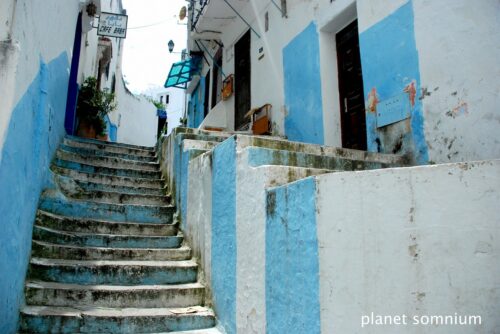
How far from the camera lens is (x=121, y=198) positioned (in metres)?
5.13

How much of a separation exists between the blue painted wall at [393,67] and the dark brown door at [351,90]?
1.59 feet

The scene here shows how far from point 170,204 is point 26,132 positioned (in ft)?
8.60

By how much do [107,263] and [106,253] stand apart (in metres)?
0.27

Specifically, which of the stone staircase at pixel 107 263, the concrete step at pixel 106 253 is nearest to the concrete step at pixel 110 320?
the stone staircase at pixel 107 263

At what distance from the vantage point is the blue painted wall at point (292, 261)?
2.21 m

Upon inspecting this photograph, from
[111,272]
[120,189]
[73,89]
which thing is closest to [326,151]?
[111,272]

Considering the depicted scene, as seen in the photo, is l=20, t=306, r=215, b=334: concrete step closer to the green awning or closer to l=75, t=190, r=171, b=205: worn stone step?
l=75, t=190, r=171, b=205: worn stone step

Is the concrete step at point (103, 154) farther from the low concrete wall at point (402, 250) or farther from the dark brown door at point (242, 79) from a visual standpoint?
the low concrete wall at point (402, 250)

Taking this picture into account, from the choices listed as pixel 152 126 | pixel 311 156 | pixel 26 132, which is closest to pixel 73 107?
pixel 26 132

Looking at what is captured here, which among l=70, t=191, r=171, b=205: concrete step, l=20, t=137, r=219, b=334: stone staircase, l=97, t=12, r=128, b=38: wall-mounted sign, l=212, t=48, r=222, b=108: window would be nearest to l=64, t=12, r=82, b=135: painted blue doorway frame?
l=97, t=12, r=128, b=38: wall-mounted sign

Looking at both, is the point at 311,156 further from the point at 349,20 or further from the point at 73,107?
the point at 73,107

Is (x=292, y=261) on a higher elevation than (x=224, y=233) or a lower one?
lower

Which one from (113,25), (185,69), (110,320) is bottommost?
(110,320)

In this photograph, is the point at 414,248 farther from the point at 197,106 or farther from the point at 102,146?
the point at 197,106
